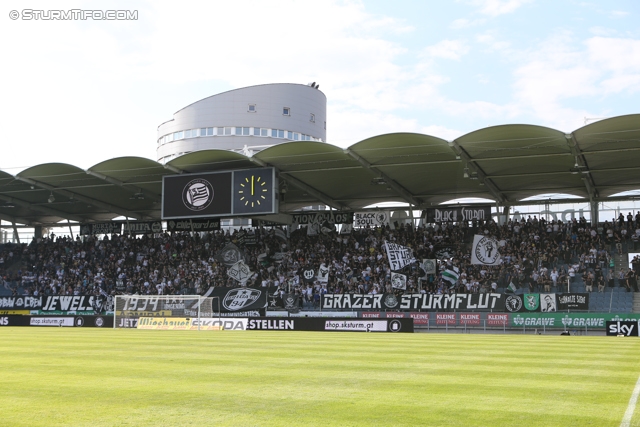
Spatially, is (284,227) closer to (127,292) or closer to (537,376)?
(127,292)

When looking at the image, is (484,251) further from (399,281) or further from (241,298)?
(241,298)

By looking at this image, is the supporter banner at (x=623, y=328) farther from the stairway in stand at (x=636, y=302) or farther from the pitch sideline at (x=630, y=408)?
the pitch sideline at (x=630, y=408)

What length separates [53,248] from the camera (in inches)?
2165

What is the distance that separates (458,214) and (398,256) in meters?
8.06

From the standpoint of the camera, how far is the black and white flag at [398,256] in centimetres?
4034

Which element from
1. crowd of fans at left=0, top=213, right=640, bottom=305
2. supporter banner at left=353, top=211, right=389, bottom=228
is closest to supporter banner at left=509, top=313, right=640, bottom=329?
crowd of fans at left=0, top=213, right=640, bottom=305

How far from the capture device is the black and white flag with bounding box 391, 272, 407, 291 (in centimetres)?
3938

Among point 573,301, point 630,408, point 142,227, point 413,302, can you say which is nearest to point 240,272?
point 142,227

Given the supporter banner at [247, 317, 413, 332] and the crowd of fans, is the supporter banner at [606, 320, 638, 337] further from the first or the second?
the supporter banner at [247, 317, 413, 332]

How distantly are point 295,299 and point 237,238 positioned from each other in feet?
34.9

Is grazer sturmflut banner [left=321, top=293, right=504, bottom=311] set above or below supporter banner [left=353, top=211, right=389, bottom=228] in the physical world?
→ below

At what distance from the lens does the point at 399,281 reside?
39500 mm

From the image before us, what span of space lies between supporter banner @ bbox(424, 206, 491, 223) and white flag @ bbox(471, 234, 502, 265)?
4.90 metres

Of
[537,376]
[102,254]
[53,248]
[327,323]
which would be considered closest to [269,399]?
[537,376]
